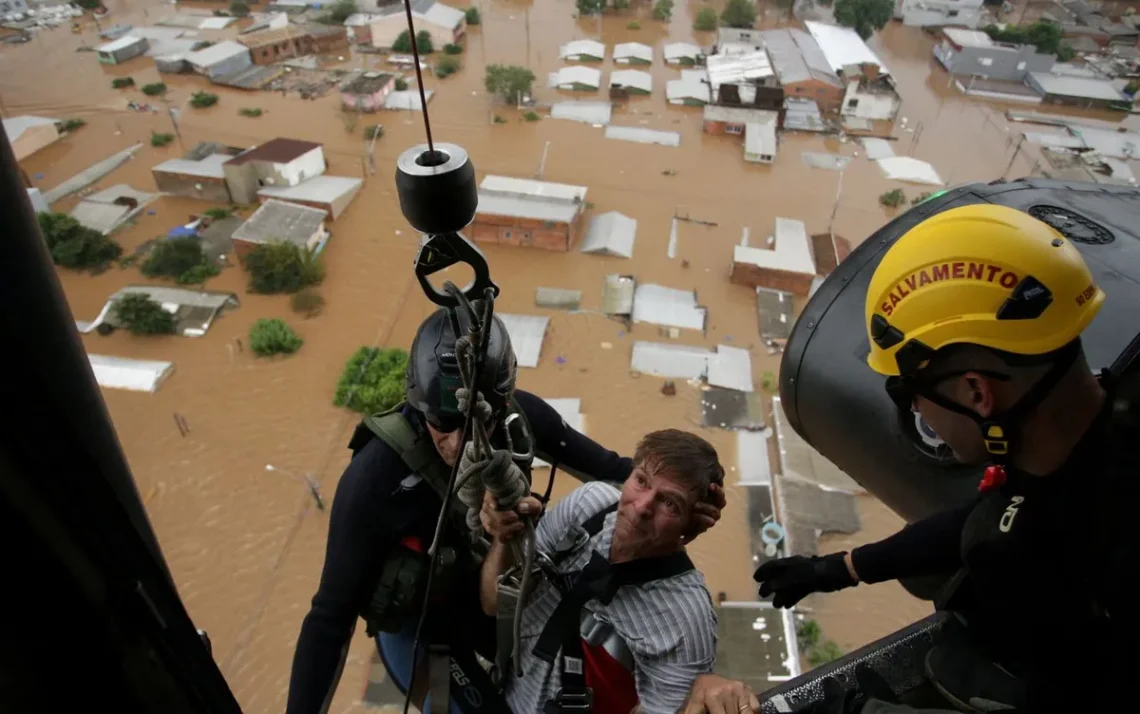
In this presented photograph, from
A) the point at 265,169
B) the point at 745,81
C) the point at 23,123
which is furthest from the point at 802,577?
the point at 23,123

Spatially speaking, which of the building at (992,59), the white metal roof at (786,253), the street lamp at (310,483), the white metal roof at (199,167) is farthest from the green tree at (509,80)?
the building at (992,59)

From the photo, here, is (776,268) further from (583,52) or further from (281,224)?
(583,52)

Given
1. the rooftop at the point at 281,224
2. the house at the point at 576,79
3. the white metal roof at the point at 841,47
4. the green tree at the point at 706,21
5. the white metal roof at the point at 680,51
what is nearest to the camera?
the rooftop at the point at 281,224

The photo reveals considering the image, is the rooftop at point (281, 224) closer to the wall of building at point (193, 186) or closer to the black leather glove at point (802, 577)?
the wall of building at point (193, 186)

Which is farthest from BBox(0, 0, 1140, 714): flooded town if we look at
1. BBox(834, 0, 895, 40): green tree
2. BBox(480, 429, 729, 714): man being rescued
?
BBox(480, 429, 729, 714): man being rescued

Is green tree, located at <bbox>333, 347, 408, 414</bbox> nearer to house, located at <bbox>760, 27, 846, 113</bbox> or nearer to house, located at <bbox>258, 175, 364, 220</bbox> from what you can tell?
house, located at <bbox>258, 175, 364, 220</bbox>

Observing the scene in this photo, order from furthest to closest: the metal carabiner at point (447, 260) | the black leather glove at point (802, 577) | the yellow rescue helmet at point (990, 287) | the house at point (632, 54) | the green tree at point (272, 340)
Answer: the house at point (632, 54) < the green tree at point (272, 340) < the black leather glove at point (802, 577) < the yellow rescue helmet at point (990, 287) < the metal carabiner at point (447, 260)
